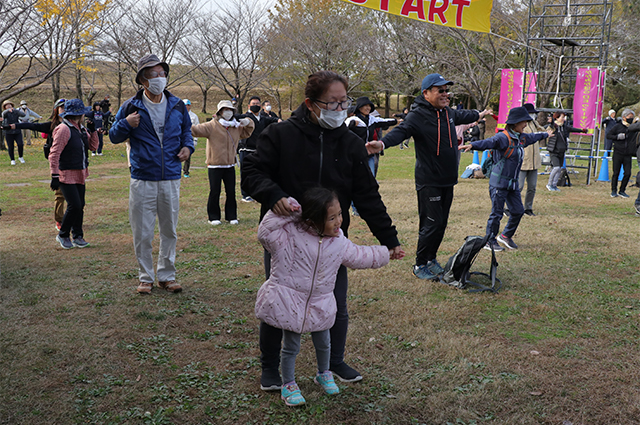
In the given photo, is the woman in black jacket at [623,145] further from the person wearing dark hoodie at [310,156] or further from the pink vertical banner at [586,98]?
the person wearing dark hoodie at [310,156]

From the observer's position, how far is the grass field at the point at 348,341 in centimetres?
329

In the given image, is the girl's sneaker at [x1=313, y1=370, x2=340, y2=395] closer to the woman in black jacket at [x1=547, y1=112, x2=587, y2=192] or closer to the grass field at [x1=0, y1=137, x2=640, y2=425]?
the grass field at [x1=0, y1=137, x2=640, y2=425]

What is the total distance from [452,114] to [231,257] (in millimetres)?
3186

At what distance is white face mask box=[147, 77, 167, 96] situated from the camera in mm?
5006

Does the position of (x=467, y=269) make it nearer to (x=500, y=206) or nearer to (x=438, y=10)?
(x=500, y=206)

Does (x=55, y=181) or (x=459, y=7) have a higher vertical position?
(x=459, y=7)

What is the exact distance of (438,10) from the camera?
7633 millimetres

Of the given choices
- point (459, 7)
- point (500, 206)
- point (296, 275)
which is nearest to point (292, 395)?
point (296, 275)

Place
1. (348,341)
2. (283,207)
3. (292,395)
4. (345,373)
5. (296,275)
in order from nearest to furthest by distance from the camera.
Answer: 1. (283,207)
2. (296,275)
3. (292,395)
4. (345,373)
5. (348,341)

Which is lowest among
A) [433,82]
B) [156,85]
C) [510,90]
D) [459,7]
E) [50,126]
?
[50,126]

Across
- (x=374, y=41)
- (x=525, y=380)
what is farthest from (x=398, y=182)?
(x=374, y=41)

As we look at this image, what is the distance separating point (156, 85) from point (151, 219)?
1268 mm

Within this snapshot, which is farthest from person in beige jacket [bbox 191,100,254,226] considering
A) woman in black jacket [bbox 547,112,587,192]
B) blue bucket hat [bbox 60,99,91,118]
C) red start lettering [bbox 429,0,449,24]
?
woman in black jacket [bbox 547,112,587,192]

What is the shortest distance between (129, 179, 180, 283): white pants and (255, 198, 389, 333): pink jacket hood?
2.44 meters
